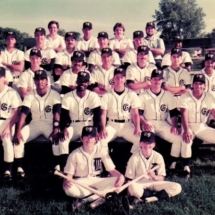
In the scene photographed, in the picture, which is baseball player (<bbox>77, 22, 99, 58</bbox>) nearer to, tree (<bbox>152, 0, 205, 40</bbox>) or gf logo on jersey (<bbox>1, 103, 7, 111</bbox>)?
gf logo on jersey (<bbox>1, 103, 7, 111</bbox>)

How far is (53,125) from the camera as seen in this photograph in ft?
17.8

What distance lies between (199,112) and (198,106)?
0.09 meters

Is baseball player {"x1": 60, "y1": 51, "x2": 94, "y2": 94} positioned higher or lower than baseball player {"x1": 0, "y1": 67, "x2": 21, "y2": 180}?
higher

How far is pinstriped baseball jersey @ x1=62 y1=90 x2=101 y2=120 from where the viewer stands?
570 centimetres

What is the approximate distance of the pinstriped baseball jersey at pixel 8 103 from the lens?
570 cm

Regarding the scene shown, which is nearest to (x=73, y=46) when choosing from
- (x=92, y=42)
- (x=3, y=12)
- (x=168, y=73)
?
(x=92, y=42)

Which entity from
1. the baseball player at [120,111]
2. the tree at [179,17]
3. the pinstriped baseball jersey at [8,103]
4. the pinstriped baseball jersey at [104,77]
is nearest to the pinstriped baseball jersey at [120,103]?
the baseball player at [120,111]

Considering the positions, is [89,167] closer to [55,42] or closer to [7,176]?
[7,176]

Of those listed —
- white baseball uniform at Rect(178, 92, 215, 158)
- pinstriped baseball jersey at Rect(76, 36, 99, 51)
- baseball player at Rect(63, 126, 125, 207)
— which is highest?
pinstriped baseball jersey at Rect(76, 36, 99, 51)

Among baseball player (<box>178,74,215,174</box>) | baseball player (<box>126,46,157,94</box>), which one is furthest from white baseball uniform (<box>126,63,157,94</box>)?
baseball player (<box>178,74,215,174</box>)

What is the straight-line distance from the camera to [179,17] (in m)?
17.1

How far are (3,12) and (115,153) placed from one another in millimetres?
3060

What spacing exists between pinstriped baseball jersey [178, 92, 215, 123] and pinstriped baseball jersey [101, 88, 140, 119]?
0.71 m

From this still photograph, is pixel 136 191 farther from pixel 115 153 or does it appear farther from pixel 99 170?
pixel 115 153
